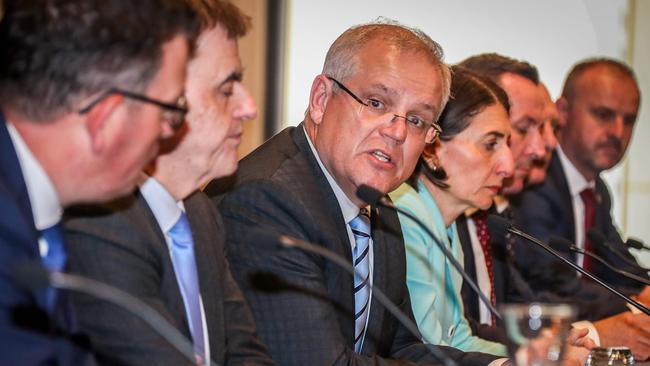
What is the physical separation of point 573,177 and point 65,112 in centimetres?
349

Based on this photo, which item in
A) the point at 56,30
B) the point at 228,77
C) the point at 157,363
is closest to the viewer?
the point at 56,30

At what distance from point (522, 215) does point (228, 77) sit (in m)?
2.54

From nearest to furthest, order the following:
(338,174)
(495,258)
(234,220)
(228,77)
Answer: (228,77), (234,220), (338,174), (495,258)

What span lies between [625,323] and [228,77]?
6.46 ft

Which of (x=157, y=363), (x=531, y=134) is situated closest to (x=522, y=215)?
(x=531, y=134)

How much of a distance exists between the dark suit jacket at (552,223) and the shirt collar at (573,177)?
0.07 metres

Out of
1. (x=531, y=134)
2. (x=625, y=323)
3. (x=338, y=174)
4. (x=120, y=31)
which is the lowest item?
(x=625, y=323)

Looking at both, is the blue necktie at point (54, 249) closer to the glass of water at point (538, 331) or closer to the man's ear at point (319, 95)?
the glass of water at point (538, 331)

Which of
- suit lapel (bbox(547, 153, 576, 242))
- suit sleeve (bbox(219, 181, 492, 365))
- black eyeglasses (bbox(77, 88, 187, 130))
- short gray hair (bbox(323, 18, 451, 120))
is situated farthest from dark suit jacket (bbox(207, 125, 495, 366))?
suit lapel (bbox(547, 153, 576, 242))

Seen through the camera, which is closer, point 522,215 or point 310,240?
point 310,240

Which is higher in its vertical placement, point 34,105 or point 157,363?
point 34,105

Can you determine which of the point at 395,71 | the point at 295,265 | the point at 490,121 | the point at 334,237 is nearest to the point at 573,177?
the point at 490,121

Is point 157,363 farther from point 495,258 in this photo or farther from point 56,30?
point 495,258

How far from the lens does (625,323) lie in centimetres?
346
